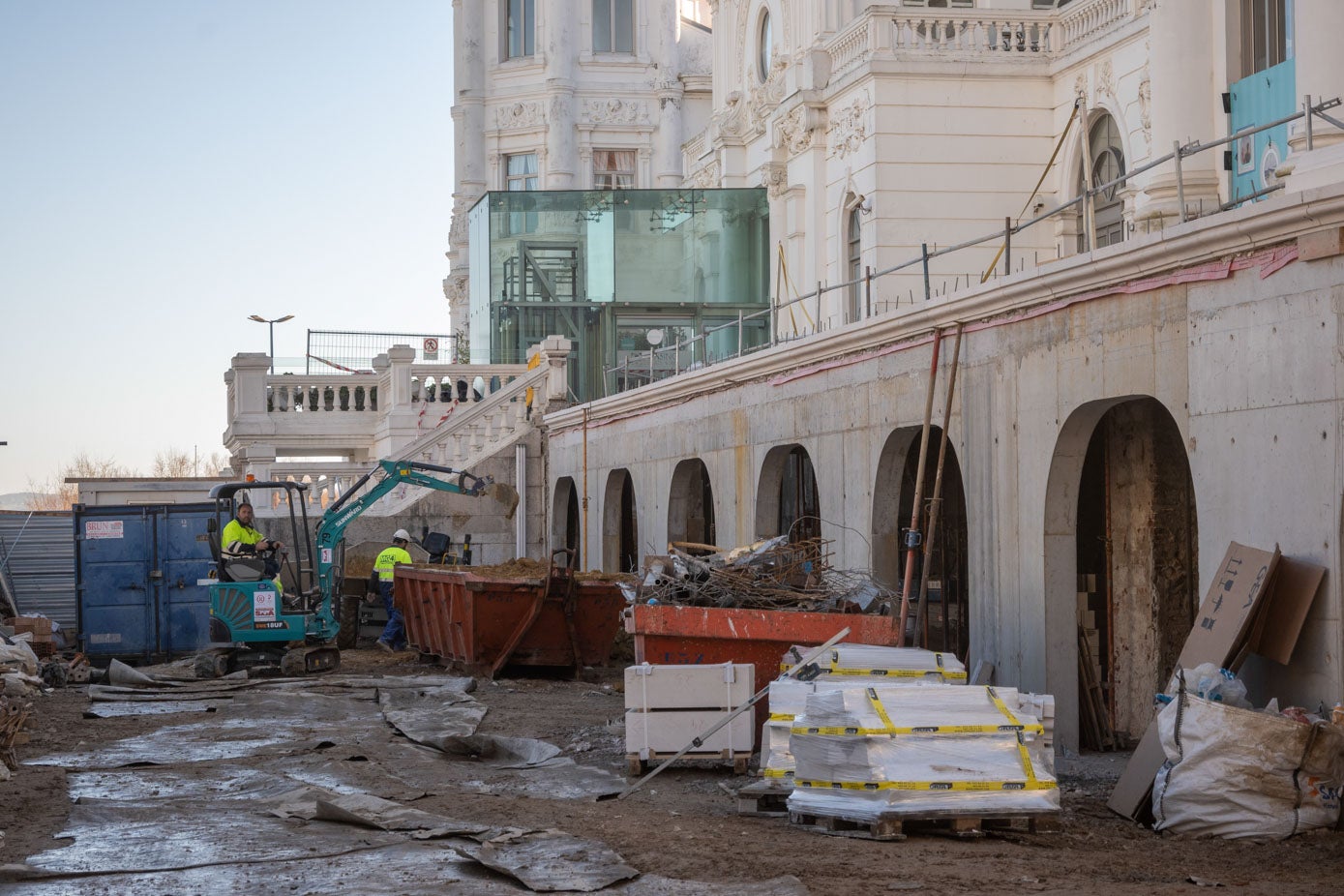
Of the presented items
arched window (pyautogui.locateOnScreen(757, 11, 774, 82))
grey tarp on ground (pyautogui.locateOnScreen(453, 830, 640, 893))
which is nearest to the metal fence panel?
arched window (pyautogui.locateOnScreen(757, 11, 774, 82))

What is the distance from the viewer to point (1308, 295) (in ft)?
37.0

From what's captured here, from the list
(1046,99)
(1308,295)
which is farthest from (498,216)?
(1308,295)

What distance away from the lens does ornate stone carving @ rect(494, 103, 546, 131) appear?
2178 inches

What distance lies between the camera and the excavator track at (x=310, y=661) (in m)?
22.0

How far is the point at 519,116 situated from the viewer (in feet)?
183

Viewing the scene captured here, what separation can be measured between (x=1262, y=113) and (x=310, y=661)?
13.4 metres

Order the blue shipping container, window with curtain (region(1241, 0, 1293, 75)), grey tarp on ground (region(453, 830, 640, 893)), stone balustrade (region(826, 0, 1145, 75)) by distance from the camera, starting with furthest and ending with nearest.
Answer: stone balustrade (region(826, 0, 1145, 75)) < the blue shipping container < window with curtain (region(1241, 0, 1293, 75)) < grey tarp on ground (region(453, 830, 640, 893))

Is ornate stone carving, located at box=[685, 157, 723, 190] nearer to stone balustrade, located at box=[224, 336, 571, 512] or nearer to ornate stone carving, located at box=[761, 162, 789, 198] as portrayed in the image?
ornate stone carving, located at box=[761, 162, 789, 198]

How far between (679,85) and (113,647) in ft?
115

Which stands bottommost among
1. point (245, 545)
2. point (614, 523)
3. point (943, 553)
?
point (943, 553)

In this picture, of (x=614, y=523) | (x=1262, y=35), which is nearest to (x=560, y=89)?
(x=614, y=523)

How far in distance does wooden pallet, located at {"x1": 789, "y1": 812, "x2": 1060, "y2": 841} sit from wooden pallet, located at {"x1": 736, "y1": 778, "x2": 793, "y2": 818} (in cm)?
66

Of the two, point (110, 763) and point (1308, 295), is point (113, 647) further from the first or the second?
point (1308, 295)

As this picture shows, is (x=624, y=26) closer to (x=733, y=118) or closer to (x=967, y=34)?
(x=733, y=118)
